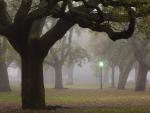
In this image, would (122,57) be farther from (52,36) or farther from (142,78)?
(52,36)

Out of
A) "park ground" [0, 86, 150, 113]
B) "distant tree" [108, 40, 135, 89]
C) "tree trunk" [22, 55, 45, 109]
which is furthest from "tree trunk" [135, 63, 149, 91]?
"tree trunk" [22, 55, 45, 109]

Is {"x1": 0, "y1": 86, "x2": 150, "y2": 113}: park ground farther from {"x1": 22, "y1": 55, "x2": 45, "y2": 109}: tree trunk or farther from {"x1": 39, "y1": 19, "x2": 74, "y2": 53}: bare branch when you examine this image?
{"x1": 39, "y1": 19, "x2": 74, "y2": 53}: bare branch

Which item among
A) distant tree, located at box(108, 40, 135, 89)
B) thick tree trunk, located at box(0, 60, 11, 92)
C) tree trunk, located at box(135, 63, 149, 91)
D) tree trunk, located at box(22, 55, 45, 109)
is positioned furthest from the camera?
distant tree, located at box(108, 40, 135, 89)

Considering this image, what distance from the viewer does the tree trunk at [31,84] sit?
2417 cm

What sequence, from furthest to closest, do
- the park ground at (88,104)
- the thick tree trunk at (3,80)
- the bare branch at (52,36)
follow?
the thick tree trunk at (3,80), the bare branch at (52,36), the park ground at (88,104)

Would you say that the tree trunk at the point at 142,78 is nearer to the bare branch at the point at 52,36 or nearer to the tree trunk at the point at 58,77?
the tree trunk at the point at 58,77

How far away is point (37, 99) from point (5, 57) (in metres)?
24.4

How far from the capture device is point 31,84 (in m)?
24.2

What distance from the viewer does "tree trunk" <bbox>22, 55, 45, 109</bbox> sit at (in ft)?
79.3

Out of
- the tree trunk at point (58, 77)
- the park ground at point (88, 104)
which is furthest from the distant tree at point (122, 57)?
the park ground at point (88, 104)

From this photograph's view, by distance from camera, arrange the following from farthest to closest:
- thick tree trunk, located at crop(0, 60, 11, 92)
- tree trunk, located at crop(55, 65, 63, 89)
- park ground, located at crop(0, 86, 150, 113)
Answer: tree trunk, located at crop(55, 65, 63, 89) → thick tree trunk, located at crop(0, 60, 11, 92) → park ground, located at crop(0, 86, 150, 113)

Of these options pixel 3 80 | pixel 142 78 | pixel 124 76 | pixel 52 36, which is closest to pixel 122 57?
pixel 124 76

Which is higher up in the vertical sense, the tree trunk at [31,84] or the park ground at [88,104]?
the tree trunk at [31,84]

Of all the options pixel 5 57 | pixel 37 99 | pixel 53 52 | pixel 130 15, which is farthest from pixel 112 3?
pixel 53 52
